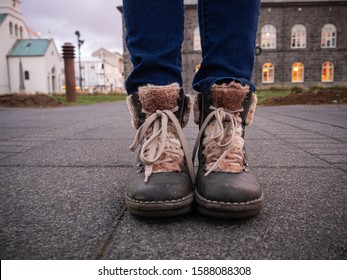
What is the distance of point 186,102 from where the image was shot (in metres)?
0.92

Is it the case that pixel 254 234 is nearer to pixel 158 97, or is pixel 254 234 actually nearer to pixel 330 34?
pixel 158 97

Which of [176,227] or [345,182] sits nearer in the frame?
[176,227]

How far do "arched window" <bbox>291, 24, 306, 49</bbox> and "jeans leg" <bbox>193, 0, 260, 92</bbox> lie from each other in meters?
23.2

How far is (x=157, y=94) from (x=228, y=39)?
0.91ft

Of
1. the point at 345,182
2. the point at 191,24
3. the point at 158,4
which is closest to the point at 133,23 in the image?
the point at 158,4

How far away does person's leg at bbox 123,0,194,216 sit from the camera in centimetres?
77

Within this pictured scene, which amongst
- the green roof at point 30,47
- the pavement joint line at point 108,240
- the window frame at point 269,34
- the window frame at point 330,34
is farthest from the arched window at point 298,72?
the green roof at point 30,47

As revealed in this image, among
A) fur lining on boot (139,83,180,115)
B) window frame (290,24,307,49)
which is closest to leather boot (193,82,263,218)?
fur lining on boot (139,83,180,115)

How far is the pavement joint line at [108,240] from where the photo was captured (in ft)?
1.75

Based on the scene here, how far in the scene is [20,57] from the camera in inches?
1196

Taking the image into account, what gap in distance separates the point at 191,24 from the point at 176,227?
22.1m

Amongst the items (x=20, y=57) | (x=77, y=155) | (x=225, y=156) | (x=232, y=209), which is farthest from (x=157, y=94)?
(x=20, y=57)

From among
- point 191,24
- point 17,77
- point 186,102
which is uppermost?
point 191,24
